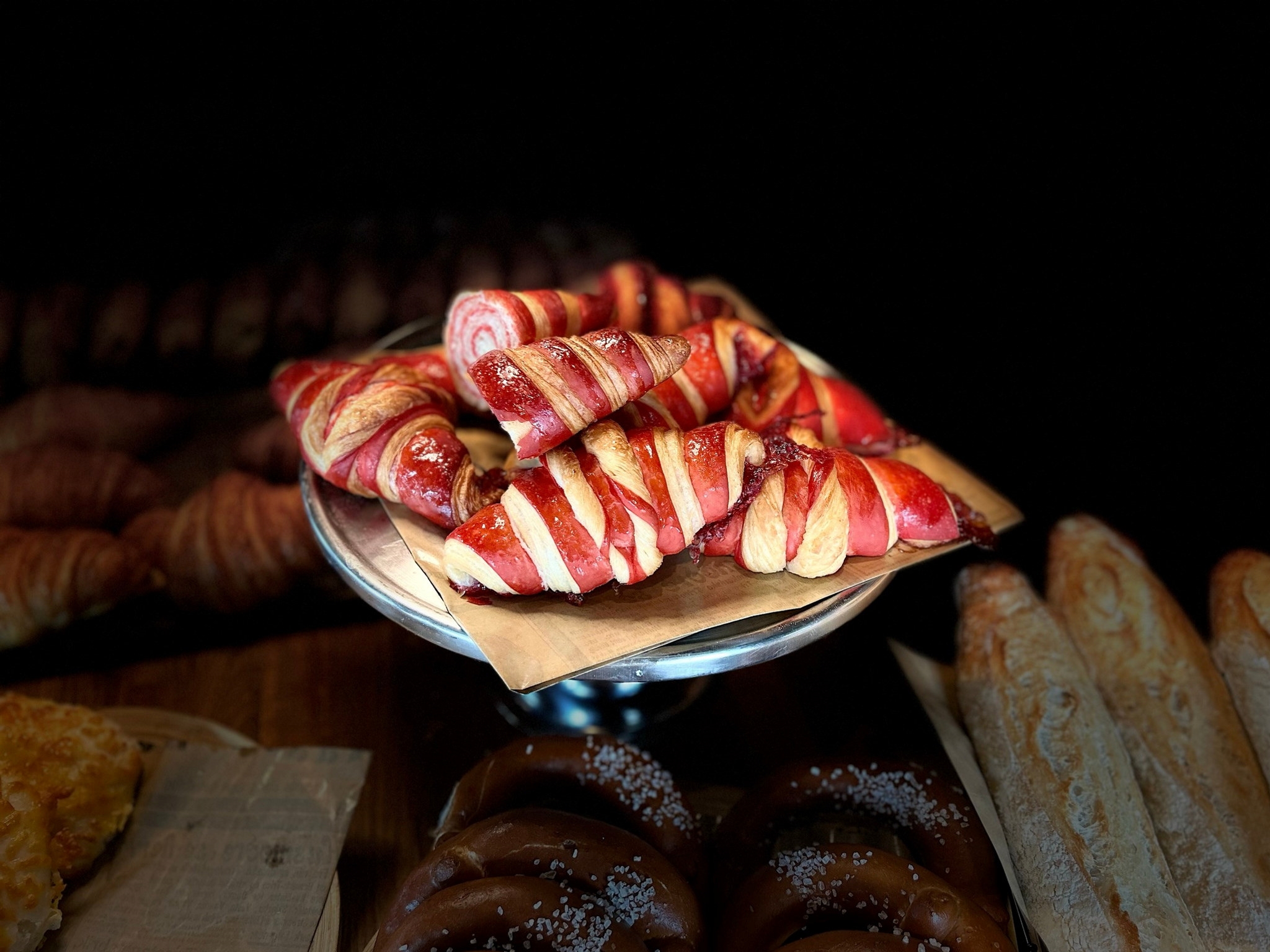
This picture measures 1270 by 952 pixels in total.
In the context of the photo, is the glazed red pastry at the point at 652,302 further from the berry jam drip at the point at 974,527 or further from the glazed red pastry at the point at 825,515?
the berry jam drip at the point at 974,527

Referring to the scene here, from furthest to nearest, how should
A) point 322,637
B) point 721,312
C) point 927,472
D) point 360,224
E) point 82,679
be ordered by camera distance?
point 360,224
point 322,637
point 82,679
point 721,312
point 927,472

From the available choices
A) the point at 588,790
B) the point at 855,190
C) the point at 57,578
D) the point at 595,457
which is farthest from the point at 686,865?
the point at 855,190

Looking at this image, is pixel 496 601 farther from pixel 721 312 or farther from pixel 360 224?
pixel 360 224

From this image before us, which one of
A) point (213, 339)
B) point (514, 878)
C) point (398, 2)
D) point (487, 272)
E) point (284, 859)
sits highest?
point (398, 2)

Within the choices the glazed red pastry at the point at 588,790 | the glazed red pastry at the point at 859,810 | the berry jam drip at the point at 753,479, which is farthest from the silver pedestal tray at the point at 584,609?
the glazed red pastry at the point at 859,810

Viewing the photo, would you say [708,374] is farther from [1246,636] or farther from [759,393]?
[1246,636]

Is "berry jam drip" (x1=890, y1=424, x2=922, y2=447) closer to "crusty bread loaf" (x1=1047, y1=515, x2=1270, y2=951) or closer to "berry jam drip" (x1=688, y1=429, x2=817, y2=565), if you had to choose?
"berry jam drip" (x1=688, y1=429, x2=817, y2=565)

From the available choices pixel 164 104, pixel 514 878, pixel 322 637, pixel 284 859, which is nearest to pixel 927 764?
pixel 514 878

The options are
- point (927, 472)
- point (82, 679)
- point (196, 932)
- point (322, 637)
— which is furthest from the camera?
point (322, 637)
